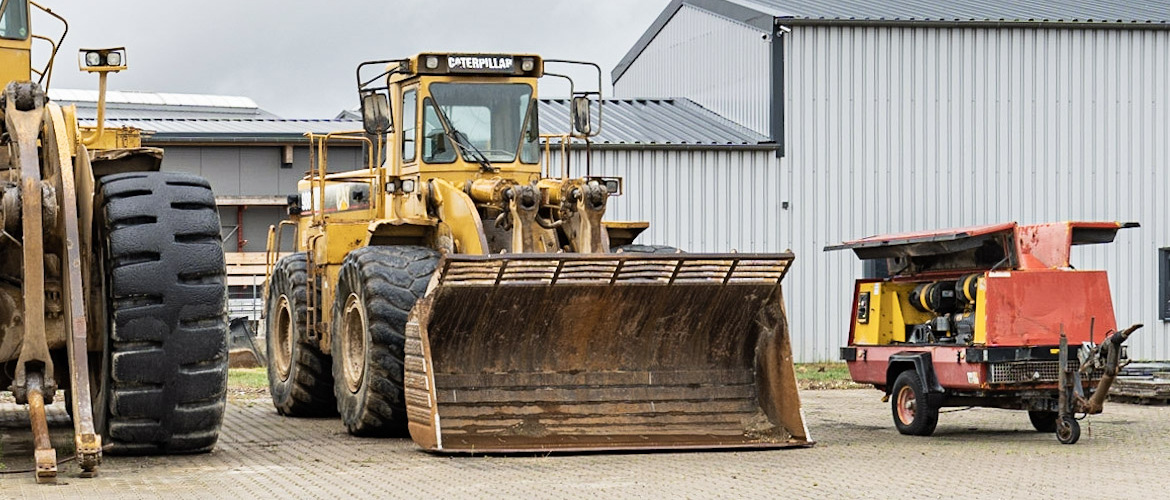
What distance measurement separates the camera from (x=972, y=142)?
2531cm

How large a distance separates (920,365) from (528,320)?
348cm

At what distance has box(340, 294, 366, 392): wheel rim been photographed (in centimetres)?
1294

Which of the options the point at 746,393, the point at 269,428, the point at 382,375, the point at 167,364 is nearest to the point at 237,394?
the point at 269,428

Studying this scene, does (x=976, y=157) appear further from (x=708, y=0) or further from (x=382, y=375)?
(x=382, y=375)

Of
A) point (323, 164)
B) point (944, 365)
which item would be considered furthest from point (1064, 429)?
point (323, 164)

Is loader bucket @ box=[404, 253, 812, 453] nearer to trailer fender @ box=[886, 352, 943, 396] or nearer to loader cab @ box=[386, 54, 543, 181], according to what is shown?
trailer fender @ box=[886, 352, 943, 396]

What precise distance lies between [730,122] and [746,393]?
14.7 metres

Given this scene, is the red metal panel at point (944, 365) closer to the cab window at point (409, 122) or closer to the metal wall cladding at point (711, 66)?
the cab window at point (409, 122)

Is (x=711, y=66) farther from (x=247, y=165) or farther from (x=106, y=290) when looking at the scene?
(x=106, y=290)

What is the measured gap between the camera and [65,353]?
10.2 m

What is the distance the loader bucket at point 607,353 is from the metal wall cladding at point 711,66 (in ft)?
43.1

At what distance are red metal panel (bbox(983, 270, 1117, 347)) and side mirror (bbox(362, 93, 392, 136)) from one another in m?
4.99

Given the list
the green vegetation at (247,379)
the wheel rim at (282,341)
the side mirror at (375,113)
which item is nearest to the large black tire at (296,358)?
the wheel rim at (282,341)

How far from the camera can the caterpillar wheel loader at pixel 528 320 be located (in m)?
11.8
